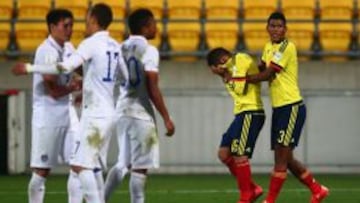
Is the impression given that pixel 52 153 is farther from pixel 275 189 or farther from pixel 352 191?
pixel 352 191

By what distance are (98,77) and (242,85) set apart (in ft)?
8.19

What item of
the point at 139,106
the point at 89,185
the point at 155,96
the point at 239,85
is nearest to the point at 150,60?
the point at 155,96

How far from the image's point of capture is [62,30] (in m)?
10.9

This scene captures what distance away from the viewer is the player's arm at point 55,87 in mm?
10766

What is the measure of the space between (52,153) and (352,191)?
523cm

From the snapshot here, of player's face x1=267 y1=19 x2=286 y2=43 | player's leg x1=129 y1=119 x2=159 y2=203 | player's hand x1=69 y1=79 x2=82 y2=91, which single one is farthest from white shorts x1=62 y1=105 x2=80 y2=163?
player's face x1=267 y1=19 x2=286 y2=43

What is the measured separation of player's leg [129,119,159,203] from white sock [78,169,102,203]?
98 centimetres

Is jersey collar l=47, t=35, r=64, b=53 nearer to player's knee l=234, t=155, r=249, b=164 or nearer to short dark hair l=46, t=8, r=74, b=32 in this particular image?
short dark hair l=46, t=8, r=74, b=32

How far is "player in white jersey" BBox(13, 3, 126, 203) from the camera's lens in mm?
10070

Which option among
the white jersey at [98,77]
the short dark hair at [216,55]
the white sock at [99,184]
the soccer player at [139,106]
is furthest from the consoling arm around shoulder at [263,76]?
the white jersey at [98,77]

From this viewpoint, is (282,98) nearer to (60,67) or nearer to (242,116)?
(242,116)

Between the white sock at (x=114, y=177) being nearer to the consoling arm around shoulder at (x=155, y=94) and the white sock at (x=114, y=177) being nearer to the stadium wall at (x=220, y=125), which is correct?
the consoling arm around shoulder at (x=155, y=94)

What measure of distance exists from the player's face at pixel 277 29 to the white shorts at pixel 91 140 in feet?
8.54

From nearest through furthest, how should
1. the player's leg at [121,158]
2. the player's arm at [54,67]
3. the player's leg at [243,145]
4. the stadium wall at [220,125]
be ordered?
the player's arm at [54,67], the player's leg at [121,158], the player's leg at [243,145], the stadium wall at [220,125]
